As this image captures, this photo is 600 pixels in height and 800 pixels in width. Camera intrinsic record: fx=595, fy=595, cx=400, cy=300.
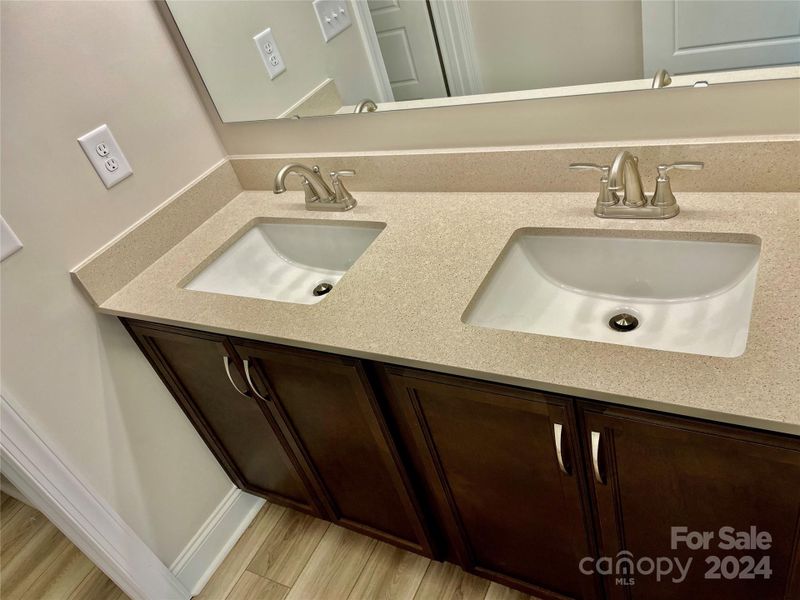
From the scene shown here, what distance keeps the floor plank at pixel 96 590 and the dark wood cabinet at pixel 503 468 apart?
66 cm

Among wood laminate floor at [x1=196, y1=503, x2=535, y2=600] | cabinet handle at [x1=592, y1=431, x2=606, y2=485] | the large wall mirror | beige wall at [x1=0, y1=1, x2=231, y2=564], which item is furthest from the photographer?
wood laminate floor at [x1=196, y1=503, x2=535, y2=600]

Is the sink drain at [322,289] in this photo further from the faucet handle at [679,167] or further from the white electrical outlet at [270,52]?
the faucet handle at [679,167]

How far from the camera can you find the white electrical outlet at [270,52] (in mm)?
1537

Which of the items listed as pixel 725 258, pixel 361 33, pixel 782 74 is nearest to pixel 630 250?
pixel 725 258

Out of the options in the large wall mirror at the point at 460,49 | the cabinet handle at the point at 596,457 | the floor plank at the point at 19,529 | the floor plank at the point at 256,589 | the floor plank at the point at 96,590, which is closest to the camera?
the cabinet handle at the point at 596,457

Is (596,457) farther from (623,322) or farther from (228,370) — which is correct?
(228,370)

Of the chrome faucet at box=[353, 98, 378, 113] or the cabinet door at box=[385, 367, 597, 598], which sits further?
the chrome faucet at box=[353, 98, 378, 113]

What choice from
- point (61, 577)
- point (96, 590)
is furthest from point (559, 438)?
point (61, 577)

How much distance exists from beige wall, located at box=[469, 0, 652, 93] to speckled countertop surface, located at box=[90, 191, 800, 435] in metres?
0.26

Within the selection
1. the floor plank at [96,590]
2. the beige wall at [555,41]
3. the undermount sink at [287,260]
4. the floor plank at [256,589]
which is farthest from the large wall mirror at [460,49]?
the floor plank at [96,590]

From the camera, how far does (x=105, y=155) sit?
1.43 m

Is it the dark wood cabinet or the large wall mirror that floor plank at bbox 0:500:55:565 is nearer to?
the dark wood cabinet

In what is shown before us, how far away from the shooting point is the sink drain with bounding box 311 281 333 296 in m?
1.56

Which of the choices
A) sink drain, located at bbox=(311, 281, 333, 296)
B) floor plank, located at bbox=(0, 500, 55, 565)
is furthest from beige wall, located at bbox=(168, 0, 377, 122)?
floor plank, located at bbox=(0, 500, 55, 565)
